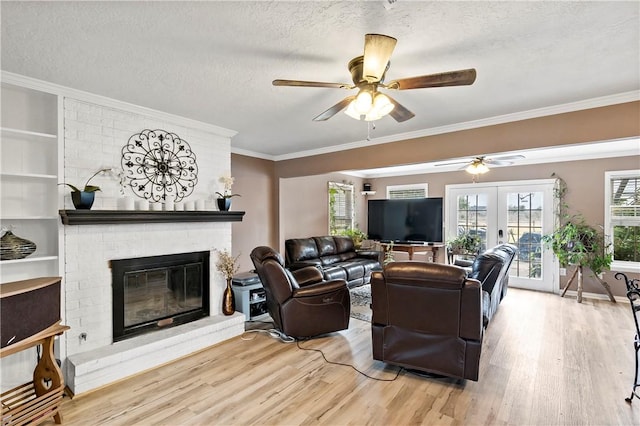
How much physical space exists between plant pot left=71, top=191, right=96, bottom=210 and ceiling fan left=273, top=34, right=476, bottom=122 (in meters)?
2.01

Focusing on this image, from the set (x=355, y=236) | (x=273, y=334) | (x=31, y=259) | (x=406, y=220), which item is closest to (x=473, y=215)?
(x=406, y=220)

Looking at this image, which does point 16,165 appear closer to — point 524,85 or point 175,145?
point 175,145

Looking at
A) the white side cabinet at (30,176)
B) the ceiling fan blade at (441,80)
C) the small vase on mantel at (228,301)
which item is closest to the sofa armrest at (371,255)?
the small vase on mantel at (228,301)

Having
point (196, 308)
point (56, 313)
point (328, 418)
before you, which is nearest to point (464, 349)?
point (328, 418)

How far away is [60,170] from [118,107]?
2.63 ft

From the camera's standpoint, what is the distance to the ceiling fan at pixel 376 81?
1.72 m

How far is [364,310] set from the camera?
4.68 meters

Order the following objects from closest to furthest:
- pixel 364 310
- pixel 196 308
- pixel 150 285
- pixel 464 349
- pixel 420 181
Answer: pixel 464 349 < pixel 150 285 < pixel 196 308 < pixel 364 310 < pixel 420 181

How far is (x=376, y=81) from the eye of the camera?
203 centimetres

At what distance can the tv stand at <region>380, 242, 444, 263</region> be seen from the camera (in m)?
7.02

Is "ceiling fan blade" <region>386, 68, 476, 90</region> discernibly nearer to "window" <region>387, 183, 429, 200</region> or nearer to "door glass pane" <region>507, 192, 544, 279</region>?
"door glass pane" <region>507, 192, 544, 279</region>

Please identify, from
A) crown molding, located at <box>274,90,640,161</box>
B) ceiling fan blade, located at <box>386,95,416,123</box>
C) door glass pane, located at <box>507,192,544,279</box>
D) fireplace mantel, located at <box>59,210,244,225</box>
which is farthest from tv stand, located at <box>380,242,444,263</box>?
ceiling fan blade, located at <box>386,95,416,123</box>

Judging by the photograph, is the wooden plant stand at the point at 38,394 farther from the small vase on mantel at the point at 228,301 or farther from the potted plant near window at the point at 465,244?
the potted plant near window at the point at 465,244

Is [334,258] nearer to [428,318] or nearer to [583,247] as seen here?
[428,318]
